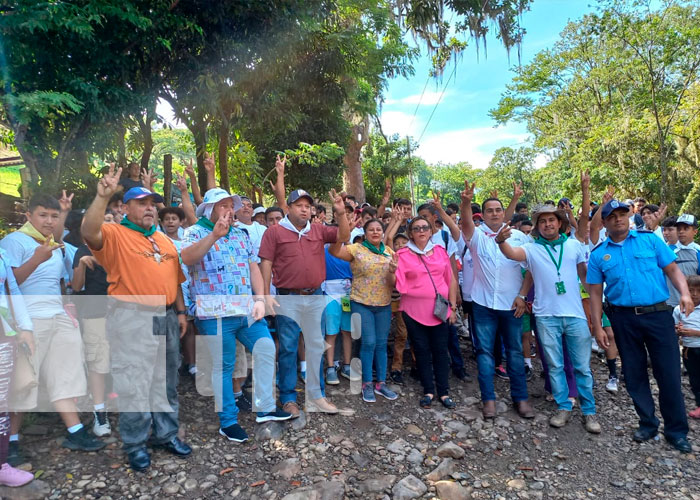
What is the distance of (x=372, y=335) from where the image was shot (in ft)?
15.3

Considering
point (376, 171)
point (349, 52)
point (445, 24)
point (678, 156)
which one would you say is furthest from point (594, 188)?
point (349, 52)

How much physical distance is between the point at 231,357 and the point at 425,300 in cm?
201

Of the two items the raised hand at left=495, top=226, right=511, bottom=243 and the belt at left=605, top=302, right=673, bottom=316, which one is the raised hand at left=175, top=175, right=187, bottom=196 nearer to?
the raised hand at left=495, top=226, right=511, bottom=243

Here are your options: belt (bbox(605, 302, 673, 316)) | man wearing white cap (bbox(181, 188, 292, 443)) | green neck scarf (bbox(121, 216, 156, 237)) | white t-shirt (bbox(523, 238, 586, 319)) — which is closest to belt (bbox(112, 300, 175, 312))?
man wearing white cap (bbox(181, 188, 292, 443))

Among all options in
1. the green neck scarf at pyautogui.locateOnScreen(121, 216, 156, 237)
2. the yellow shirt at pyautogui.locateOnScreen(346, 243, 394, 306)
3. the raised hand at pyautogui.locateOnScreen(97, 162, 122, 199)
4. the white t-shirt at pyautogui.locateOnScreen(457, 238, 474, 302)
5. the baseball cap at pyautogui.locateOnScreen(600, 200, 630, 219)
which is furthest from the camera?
Result: the white t-shirt at pyautogui.locateOnScreen(457, 238, 474, 302)

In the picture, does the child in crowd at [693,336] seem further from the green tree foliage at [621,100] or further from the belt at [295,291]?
the green tree foliage at [621,100]

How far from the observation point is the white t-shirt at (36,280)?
3383 mm

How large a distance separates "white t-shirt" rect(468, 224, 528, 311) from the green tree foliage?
12136mm

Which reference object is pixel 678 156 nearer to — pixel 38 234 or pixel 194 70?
pixel 194 70

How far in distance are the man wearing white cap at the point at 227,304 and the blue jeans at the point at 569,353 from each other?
8.74 feet

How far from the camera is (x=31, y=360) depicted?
3254 millimetres

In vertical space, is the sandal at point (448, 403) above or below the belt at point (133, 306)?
below

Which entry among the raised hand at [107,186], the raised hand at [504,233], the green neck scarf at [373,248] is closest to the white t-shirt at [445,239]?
the green neck scarf at [373,248]

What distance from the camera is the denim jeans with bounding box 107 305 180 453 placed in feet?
10.6
